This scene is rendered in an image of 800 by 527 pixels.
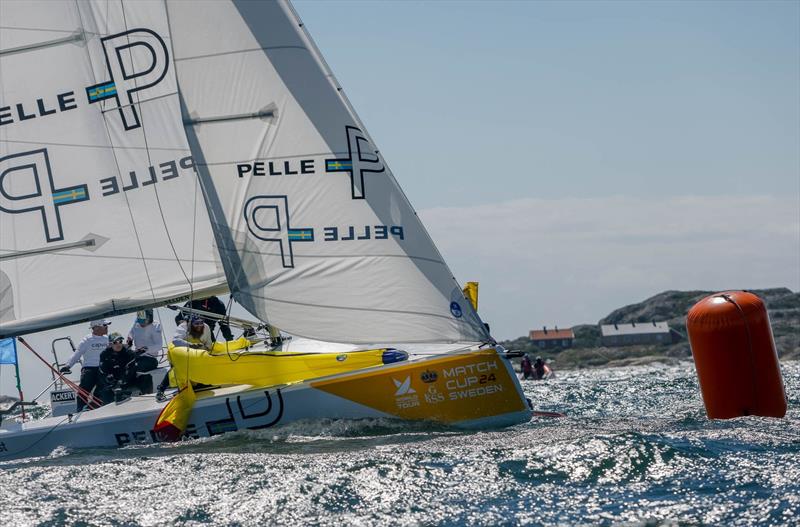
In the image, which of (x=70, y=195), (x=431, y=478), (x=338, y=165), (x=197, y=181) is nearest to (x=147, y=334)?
(x=70, y=195)

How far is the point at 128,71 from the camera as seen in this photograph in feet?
46.6

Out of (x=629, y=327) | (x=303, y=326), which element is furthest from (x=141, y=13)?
(x=629, y=327)

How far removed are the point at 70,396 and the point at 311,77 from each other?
17.3ft

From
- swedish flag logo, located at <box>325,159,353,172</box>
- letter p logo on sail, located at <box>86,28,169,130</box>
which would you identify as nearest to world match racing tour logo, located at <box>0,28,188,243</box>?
letter p logo on sail, located at <box>86,28,169,130</box>

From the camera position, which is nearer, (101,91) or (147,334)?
(101,91)

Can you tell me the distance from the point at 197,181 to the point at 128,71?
5.46 ft

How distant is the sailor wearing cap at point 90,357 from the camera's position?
14.8m

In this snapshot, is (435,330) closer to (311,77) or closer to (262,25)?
(311,77)

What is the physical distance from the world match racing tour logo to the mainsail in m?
0.02

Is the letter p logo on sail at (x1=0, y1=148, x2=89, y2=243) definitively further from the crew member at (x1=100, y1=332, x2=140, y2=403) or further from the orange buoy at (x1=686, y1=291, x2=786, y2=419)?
the orange buoy at (x1=686, y1=291, x2=786, y2=419)

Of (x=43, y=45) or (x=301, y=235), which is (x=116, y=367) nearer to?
(x=301, y=235)

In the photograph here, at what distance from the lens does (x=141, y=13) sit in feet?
46.3

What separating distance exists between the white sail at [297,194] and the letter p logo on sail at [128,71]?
0.66m

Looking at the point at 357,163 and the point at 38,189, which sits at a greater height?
the point at 38,189
